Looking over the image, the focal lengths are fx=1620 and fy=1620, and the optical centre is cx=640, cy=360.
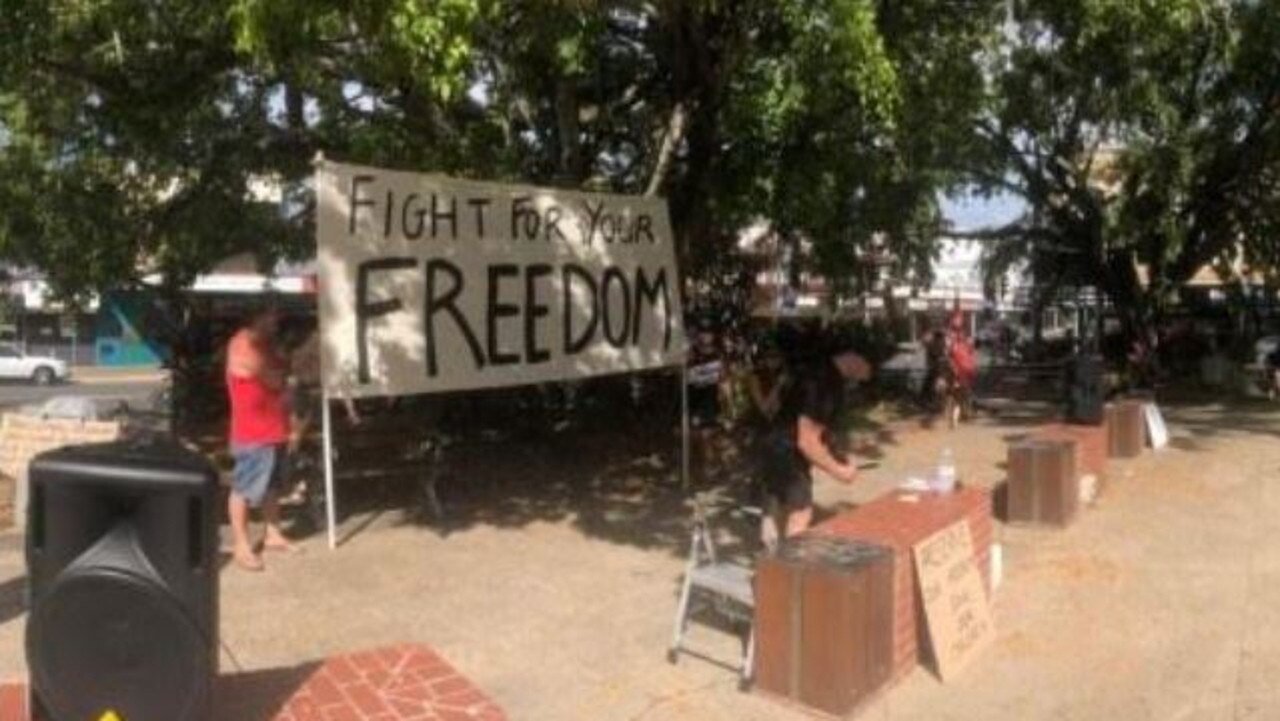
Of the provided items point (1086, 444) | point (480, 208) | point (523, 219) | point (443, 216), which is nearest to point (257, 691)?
point (443, 216)

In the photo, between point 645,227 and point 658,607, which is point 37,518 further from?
point 645,227

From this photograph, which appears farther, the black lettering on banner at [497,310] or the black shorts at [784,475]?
the black lettering on banner at [497,310]

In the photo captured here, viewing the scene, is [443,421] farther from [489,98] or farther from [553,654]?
[553,654]

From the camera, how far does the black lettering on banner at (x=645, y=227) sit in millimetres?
13172

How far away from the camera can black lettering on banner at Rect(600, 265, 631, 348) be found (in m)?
12.8

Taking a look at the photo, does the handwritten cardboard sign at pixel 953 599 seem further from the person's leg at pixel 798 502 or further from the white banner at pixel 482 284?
the white banner at pixel 482 284

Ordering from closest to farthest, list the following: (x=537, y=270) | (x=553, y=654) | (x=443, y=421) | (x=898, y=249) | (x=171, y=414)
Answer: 1. (x=553, y=654)
2. (x=537, y=270)
3. (x=443, y=421)
4. (x=171, y=414)
5. (x=898, y=249)

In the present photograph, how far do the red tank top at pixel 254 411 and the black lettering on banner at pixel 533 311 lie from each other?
8.43 ft

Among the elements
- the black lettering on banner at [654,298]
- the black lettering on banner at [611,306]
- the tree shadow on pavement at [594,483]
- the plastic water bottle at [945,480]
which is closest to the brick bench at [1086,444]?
the tree shadow on pavement at [594,483]

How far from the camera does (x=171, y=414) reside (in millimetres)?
17250

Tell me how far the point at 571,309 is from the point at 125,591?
7.00m

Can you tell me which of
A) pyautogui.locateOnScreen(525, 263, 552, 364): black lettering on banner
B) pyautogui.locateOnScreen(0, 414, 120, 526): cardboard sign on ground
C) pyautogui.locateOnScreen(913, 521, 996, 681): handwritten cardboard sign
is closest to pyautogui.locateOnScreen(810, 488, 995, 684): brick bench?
pyautogui.locateOnScreen(913, 521, 996, 681): handwritten cardboard sign

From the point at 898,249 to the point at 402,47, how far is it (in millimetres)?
19705

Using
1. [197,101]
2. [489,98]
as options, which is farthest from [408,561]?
[197,101]
